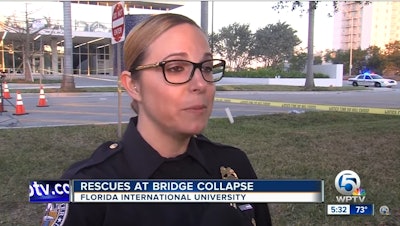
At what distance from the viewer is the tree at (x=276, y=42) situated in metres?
54.7

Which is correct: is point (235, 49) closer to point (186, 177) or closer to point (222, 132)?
point (222, 132)

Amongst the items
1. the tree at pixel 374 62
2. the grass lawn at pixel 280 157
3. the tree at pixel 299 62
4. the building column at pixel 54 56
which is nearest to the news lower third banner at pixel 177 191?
the grass lawn at pixel 280 157

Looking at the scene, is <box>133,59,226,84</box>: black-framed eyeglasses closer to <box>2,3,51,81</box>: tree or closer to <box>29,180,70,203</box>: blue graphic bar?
<box>29,180,70,203</box>: blue graphic bar

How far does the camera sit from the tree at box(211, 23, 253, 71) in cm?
5509

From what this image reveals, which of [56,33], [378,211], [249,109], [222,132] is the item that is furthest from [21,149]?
[56,33]

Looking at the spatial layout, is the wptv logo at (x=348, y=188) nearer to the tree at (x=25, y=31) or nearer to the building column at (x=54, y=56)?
the tree at (x=25, y=31)

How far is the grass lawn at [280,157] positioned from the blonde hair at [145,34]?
67.5 inches

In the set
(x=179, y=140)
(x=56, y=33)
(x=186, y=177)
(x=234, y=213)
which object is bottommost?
(x=234, y=213)

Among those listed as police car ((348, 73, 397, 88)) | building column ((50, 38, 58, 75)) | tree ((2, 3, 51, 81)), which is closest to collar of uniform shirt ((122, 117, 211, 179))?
tree ((2, 3, 51, 81))

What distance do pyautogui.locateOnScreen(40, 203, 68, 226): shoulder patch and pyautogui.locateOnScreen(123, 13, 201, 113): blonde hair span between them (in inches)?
19.9

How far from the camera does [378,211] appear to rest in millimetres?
3920

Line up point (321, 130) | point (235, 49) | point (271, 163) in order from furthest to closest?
point (235, 49), point (321, 130), point (271, 163)

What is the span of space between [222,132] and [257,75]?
31.5 metres

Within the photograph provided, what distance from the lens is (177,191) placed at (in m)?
1.39
